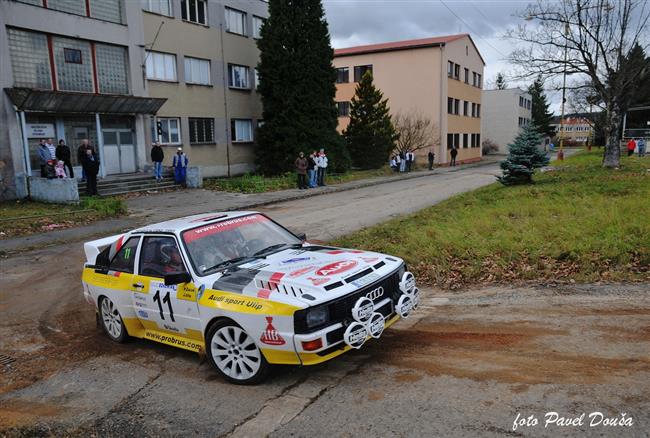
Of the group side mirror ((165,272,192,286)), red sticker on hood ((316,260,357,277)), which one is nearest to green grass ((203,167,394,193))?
side mirror ((165,272,192,286))

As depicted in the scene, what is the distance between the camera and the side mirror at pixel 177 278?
5457 millimetres

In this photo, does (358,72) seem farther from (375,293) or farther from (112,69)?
(375,293)

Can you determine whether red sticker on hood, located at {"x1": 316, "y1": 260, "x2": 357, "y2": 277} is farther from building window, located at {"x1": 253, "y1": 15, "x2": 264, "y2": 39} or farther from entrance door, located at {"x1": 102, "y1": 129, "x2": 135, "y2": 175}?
building window, located at {"x1": 253, "y1": 15, "x2": 264, "y2": 39}

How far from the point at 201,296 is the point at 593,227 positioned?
803cm

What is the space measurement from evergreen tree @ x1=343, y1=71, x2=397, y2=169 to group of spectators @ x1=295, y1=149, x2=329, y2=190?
34.4 ft

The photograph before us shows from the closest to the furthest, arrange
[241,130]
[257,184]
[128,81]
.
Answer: [257,184] < [128,81] < [241,130]

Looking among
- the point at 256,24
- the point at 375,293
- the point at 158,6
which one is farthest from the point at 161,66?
the point at 375,293

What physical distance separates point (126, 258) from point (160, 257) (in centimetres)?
70

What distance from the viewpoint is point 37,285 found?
9.51 meters

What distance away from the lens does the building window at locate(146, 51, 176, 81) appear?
86.1ft

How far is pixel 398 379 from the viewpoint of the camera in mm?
4906

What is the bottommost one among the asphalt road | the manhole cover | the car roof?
the manhole cover

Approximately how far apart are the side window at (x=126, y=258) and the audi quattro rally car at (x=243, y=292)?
15 millimetres

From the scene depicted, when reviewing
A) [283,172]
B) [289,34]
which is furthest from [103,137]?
[289,34]
